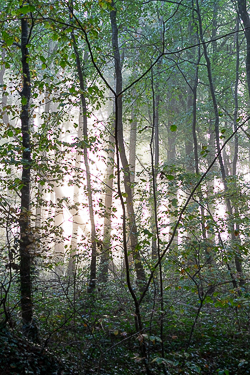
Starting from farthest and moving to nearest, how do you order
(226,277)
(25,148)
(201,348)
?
(226,277) < (201,348) < (25,148)

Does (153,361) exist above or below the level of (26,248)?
below

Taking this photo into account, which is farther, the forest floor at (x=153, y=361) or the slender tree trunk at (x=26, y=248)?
the slender tree trunk at (x=26, y=248)

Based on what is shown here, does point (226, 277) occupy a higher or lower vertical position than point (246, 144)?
lower

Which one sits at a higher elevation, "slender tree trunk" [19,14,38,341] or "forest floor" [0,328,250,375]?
"slender tree trunk" [19,14,38,341]

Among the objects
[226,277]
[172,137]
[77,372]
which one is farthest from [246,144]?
[77,372]

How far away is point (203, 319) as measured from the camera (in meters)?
7.83

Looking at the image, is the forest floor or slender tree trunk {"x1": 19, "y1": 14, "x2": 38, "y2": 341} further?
slender tree trunk {"x1": 19, "y1": 14, "x2": 38, "y2": 341}

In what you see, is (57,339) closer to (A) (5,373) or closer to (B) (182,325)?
(A) (5,373)

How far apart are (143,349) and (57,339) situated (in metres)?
1.62

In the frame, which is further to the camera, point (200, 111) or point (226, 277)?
point (200, 111)

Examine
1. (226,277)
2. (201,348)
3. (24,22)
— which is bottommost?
(201,348)

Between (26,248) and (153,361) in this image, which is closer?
(153,361)

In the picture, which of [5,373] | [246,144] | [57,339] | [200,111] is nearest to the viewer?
[5,373]

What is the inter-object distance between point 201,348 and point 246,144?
51.8 feet
